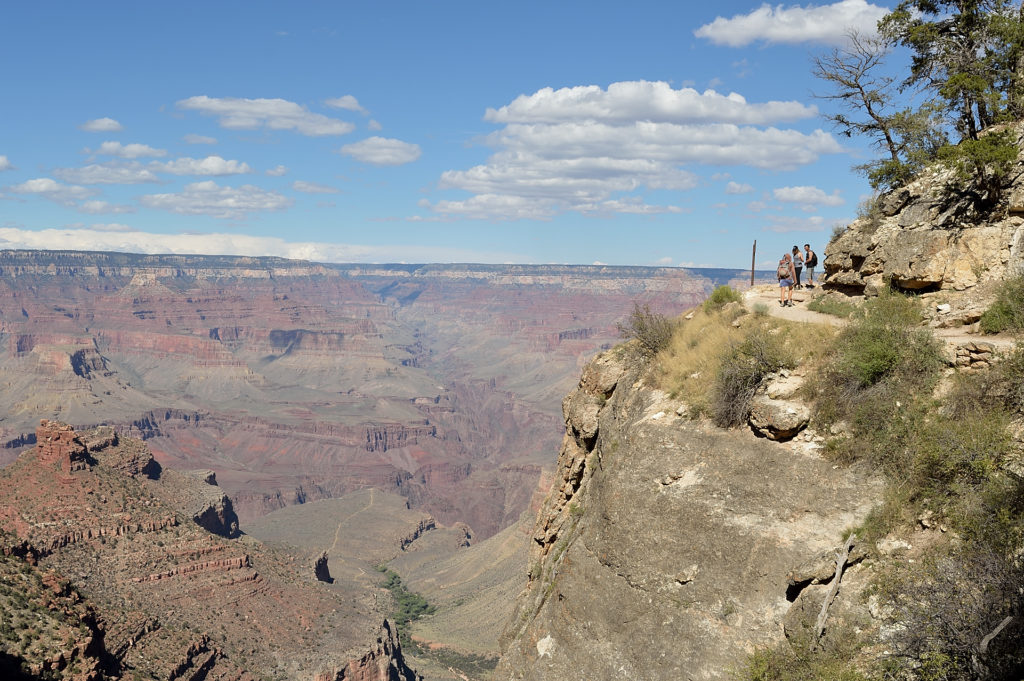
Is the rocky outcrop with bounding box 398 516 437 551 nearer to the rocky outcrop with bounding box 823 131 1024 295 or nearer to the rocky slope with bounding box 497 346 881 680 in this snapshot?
the rocky outcrop with bounding box 823 131 1024 295

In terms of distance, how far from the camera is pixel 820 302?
17938 millimetres

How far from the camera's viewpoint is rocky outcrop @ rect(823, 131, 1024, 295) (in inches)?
570

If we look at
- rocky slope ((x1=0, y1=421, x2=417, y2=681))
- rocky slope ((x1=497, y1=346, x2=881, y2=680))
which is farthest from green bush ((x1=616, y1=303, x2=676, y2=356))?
rocky slope ((x1=0, y1=421, x2=417, y2=681))

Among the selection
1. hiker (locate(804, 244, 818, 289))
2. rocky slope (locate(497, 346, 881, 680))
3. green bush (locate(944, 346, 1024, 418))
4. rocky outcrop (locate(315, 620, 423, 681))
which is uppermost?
hiker (locate(804, 244, 818, 289))


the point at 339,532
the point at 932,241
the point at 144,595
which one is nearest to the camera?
the point at 932,241

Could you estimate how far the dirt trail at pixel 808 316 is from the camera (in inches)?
479

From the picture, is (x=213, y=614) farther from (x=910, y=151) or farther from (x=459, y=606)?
(x=910, y=151)

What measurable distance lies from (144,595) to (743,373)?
4877 cm

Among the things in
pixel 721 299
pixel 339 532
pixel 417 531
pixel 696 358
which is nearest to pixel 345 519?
pixel 339 532

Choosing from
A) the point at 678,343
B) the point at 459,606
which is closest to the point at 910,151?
the point at 678,343

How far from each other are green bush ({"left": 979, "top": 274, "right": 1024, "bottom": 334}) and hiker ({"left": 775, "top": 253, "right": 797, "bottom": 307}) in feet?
19.4

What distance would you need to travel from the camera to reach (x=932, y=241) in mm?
15492

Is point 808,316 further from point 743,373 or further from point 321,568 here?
point 321,568

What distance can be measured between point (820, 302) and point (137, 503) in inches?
2383
